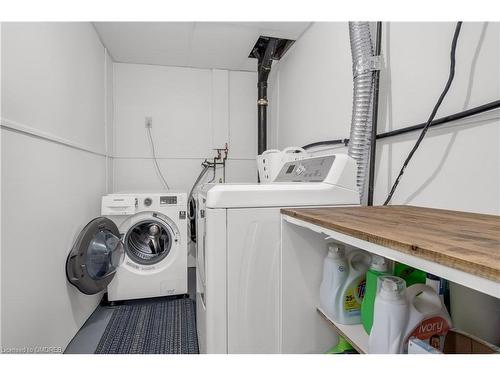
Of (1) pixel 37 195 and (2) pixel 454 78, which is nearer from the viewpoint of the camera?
(2) pixel 454 78

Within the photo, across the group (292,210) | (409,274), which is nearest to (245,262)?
(292,210)

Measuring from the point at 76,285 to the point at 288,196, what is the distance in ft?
5.02

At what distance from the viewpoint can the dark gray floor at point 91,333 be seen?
1751mm

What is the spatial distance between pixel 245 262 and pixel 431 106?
3.48 ft

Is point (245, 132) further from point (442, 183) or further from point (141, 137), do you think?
point (442, 183)

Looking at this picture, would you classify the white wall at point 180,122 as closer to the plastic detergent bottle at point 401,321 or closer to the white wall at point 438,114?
the white wall at point 438,114

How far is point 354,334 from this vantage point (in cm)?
97

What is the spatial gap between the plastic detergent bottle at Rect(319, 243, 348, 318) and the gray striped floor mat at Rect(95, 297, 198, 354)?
42.3 inches

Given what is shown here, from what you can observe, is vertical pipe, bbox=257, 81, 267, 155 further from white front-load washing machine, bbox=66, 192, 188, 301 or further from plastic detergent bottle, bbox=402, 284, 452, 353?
plastic detergent bottle, bbox=402, 284, 452, 353

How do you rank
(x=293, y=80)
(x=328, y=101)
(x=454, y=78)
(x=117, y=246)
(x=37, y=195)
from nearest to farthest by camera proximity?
(x=454, y=78)
(x=37, y=195)
(x=328, y=101)
(x=117, y=246)
(x=293, y=80)

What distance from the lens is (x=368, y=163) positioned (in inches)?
57.7

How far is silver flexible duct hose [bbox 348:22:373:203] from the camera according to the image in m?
1.40
